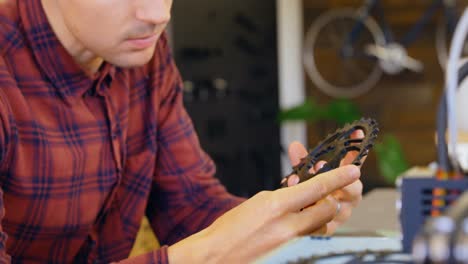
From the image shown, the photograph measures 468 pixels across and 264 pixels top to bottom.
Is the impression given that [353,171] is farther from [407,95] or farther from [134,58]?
[407,95]

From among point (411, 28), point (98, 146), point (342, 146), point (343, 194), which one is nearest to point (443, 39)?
point (411, 28)

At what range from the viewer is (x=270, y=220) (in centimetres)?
83

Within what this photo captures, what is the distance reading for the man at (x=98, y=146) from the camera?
108 cm

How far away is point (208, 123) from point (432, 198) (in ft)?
13.1

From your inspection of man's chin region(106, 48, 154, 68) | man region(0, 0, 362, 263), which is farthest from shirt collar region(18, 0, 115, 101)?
man's chin region(106, 48, 154, 68)

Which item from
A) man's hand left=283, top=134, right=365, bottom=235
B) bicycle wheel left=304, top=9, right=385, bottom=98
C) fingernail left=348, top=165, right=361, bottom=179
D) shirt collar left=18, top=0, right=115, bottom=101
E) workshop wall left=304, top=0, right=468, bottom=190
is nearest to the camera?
fingernail left=348, top=165, right=361, bottom=179

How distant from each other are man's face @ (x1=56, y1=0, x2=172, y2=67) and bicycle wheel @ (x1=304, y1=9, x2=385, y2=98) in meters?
5.12

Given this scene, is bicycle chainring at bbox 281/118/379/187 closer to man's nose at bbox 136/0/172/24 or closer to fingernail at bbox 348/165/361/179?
fingernail at bbox 348/165/361/179

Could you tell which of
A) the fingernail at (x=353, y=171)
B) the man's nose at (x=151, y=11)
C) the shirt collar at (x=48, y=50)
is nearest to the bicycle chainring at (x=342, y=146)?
the fingernail at (x=353, y=171)

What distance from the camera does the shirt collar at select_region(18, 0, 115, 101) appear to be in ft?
3.89

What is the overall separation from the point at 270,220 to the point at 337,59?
5569 millimetres

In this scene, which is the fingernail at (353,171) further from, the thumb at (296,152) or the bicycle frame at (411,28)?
the bicycle frame at (411,28)

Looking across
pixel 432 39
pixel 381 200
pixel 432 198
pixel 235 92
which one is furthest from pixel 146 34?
pixel 432 39

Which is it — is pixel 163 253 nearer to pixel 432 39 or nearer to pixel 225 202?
pixel 225 202
